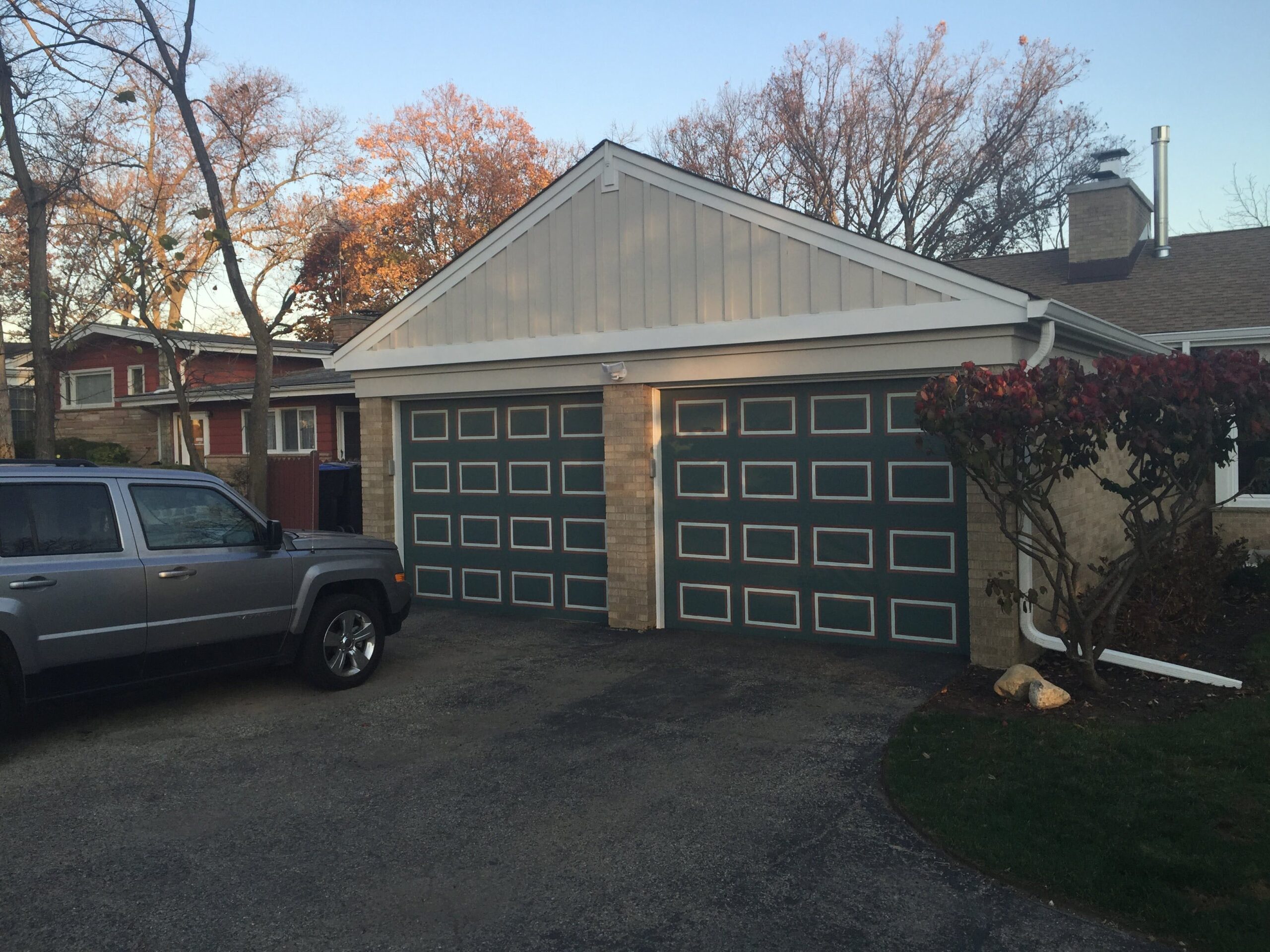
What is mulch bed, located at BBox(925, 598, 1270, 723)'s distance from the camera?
6.57 m

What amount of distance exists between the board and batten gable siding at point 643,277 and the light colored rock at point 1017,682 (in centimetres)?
295

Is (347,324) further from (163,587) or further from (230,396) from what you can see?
(163,587)

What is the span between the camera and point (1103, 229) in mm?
15578

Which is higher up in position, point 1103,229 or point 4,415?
point 1103,229

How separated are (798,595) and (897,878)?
4.70 m

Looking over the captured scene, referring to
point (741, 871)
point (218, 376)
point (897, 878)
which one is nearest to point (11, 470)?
point (741, 871)

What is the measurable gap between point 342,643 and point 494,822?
3.11 metres

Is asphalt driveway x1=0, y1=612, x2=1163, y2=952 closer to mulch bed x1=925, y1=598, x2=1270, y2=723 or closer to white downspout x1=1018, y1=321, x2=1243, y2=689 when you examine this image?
mulch bed x1=925, y1=598, x2=1270, y2=723

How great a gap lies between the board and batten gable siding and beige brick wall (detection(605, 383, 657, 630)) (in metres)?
0.79

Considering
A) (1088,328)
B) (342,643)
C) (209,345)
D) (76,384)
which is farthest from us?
(76,384)

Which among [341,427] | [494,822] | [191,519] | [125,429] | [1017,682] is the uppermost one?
[125,429]

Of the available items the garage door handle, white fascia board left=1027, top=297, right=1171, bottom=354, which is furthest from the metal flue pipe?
the garage door handle

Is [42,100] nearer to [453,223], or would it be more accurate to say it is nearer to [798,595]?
[798,595]

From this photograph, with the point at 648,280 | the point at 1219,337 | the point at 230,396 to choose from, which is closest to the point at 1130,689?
the point at 648,280
